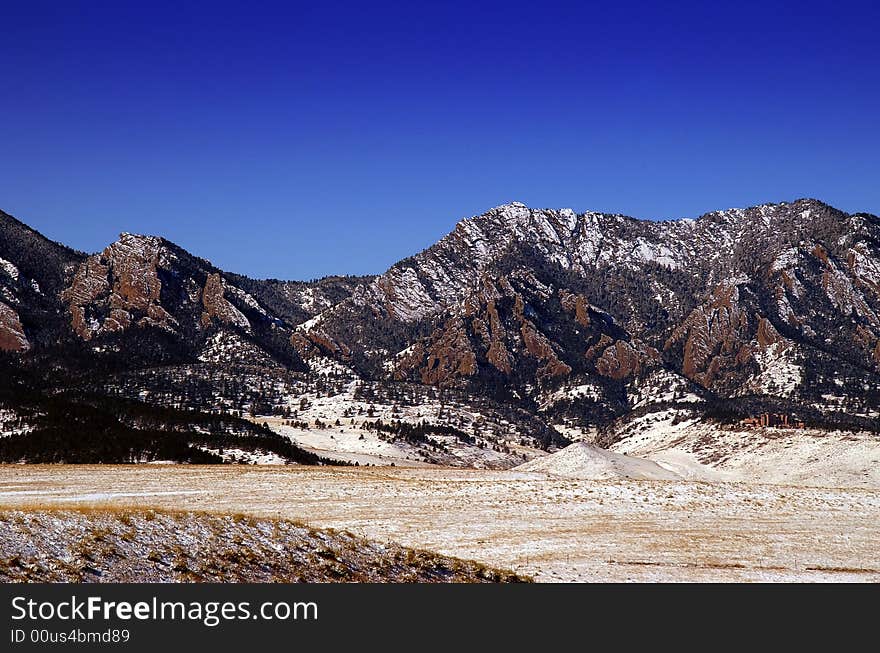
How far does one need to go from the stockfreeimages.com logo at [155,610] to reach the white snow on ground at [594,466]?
93685mm

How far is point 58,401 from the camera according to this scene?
632 ft

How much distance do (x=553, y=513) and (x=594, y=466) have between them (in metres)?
70.9

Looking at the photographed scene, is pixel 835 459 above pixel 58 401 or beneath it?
beneath

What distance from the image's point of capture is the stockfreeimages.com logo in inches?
1017

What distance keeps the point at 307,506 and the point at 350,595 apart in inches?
1237

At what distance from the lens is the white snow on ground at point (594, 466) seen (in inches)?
Result: 4791

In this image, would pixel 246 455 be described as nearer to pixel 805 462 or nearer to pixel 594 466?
pixel 594 466

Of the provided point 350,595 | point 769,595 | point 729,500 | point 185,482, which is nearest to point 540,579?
point 769,595

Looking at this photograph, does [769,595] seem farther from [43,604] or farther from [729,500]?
[729,500]

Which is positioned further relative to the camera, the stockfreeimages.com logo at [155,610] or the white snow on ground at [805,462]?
the white snow on ground at [805,462]

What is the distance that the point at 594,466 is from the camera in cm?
12612

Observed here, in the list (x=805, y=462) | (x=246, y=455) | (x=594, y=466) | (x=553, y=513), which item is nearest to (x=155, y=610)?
(x=553, y=513)

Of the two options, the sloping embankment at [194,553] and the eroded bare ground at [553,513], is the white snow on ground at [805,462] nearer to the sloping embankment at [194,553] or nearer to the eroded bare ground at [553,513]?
the eroded bare ground at [553,513]

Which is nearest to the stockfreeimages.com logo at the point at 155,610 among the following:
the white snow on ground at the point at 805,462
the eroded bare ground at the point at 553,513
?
the eroded bare ground at the point at 553,513
